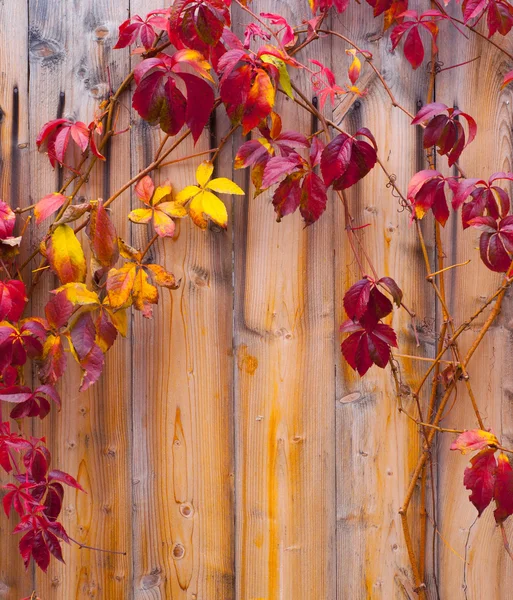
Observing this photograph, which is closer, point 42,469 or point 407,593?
point 42,469

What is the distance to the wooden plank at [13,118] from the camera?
4.37ft

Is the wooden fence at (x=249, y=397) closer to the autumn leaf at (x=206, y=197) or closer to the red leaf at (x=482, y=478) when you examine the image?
the autumn leaf at (x=206, y=197)

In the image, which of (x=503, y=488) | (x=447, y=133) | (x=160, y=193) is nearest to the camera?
(x=503, y=488)

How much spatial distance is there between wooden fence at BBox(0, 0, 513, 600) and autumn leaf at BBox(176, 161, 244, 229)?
7cm

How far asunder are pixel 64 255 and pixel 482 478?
91 centimetres

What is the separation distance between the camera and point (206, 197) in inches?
48.8

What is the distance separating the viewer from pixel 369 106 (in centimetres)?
133

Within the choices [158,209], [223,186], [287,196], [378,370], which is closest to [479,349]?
[378,370]

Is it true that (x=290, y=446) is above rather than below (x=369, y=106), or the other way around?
below

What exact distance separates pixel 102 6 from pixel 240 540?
1.26 metres

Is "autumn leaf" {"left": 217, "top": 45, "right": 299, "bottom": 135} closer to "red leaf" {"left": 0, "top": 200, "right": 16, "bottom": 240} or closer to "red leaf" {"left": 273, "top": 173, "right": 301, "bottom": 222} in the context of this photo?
"red leaf" {"left": 273, "top": 173, "right": 301, "bottom": 222}

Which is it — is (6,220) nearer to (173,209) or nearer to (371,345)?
(173,209)

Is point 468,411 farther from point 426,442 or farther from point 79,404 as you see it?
point 79,404

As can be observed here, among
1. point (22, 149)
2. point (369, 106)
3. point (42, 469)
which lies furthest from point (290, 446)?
point (22, 149)
